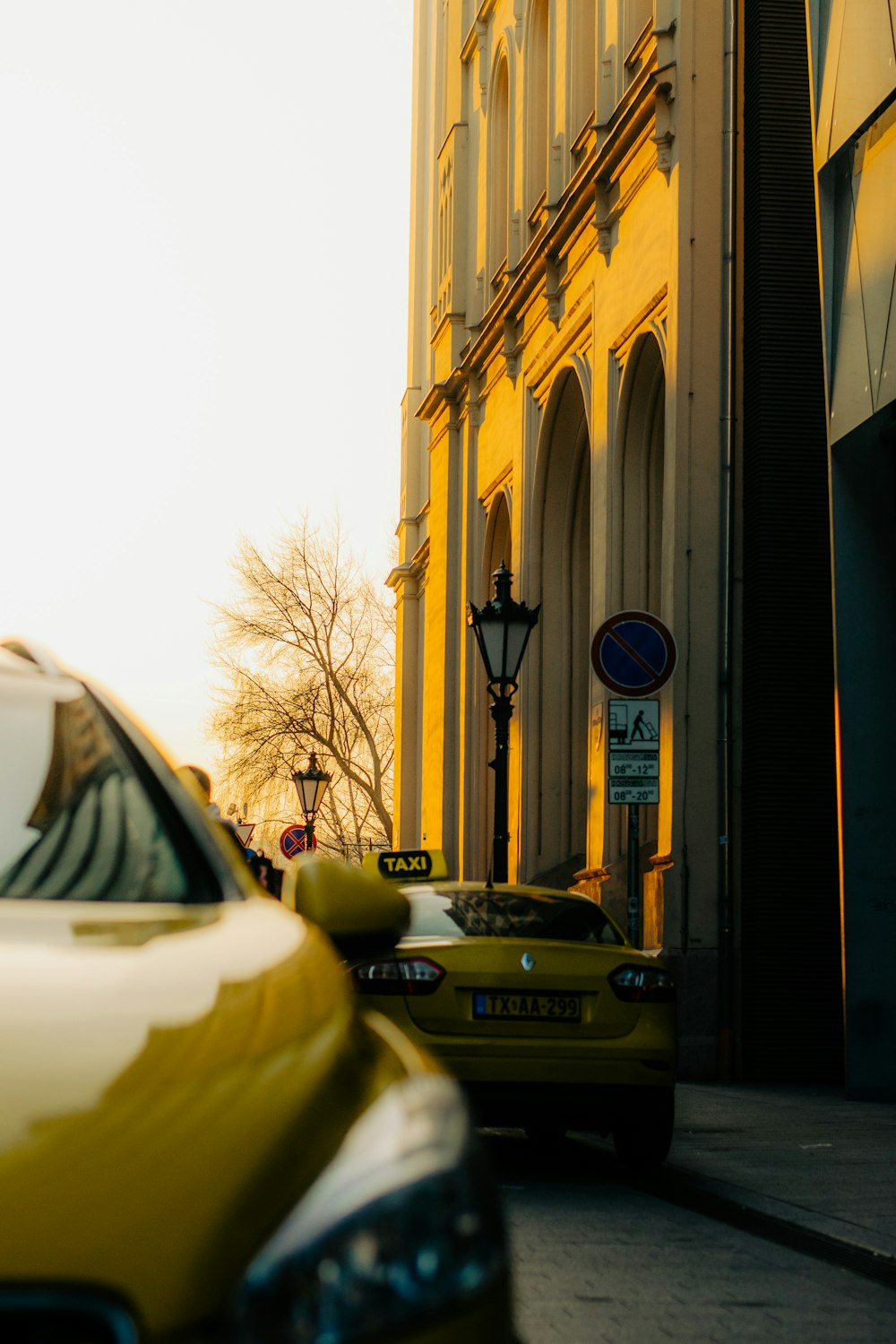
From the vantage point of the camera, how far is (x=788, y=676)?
57.4 ft

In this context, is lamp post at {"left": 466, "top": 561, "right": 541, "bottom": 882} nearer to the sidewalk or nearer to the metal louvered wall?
the metal louvered wall

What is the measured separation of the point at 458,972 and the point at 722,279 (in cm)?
1148

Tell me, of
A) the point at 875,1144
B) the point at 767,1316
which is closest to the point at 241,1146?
the point at 767,1316

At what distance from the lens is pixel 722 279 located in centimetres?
1898

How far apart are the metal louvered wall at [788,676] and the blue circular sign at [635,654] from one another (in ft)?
14.4

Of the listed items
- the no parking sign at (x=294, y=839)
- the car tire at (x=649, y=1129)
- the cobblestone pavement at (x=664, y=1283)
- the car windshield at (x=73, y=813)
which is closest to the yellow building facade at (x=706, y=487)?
the car tire at (x=649, y=1129)

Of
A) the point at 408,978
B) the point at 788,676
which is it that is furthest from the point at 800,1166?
the point at 788,676

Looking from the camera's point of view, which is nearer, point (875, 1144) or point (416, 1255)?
point (416, 1255)

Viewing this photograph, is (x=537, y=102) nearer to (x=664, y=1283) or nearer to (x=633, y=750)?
(x=633, y=750)

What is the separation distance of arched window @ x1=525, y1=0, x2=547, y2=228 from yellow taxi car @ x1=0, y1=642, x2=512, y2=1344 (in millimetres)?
26610

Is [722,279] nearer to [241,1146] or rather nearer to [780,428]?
[780,428]

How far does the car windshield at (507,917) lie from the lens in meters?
9.57

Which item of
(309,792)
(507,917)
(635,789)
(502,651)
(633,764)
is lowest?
(507,917)

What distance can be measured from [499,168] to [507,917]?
1013 inches
